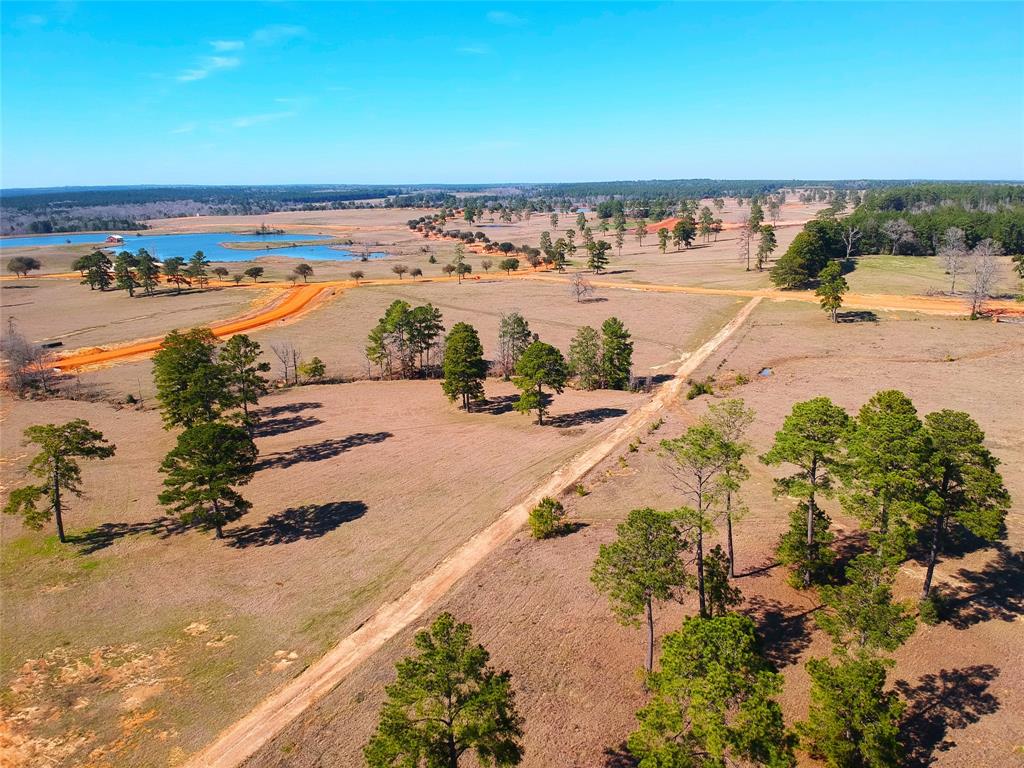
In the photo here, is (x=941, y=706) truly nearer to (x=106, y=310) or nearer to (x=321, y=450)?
(x=321, y=450)

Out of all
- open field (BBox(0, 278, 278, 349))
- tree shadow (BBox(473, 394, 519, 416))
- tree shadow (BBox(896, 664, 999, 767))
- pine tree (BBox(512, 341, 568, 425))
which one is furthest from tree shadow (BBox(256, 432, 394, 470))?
open field (BBox(0, 278, 278, 349))

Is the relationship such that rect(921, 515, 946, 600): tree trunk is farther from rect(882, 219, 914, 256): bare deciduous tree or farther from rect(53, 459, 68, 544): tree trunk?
rect(882, 219, 914, 256): bare deciduous tree

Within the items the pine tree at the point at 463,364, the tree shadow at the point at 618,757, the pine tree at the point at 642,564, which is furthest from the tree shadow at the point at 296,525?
the tree shadow at the point at 618,757

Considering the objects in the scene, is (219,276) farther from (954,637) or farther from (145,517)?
(954,637)

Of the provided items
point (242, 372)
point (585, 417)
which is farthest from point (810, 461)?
point (242, 372)

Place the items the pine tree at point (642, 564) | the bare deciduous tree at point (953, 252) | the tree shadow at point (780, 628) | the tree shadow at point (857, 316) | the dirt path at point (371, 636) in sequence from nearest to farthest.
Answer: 1. the pine tree at point (642, 564)
2. the dirt path at point (371, 636)
3. the tree shadow at point (780, 628)
4. the tree shadow at point (857, 316)
5. the bare deciduous tree at point (953, 252)

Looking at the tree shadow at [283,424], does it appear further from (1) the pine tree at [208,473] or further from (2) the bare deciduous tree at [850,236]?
(2) the bare deciduous tree at [850,236]
